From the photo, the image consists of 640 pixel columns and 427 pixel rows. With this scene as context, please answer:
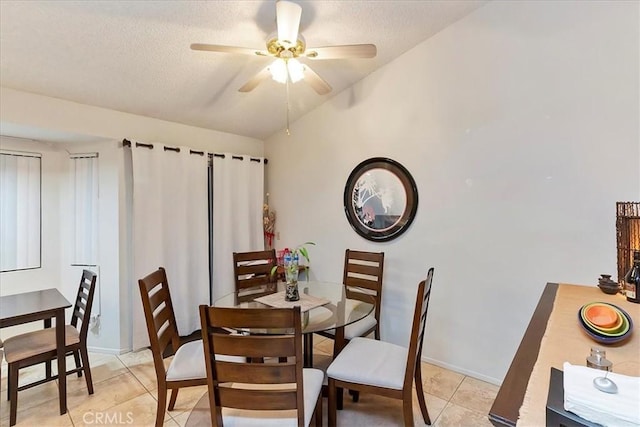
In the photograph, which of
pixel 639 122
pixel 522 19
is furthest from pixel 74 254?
pixel 639 122

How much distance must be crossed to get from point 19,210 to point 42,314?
1.55 m

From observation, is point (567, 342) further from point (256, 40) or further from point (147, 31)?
point (147, 31)

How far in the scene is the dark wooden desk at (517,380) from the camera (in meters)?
0.77

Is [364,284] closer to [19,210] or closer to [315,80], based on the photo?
[315,80]

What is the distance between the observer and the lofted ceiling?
6.36ft

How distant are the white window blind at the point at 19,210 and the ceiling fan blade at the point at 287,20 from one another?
9.53 ft

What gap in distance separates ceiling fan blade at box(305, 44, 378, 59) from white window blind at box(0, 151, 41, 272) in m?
3.04

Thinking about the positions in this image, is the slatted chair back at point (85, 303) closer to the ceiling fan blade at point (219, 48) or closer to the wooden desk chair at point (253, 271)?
the wooden desk chair at point (253, 271)

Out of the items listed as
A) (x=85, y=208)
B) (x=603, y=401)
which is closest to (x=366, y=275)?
(x=603, y=401)

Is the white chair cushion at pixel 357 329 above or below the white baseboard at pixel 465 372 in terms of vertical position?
above

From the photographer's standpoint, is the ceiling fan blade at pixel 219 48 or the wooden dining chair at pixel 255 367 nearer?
the wooden dining chair at pixel 255 367

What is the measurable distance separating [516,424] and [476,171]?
2.18 m

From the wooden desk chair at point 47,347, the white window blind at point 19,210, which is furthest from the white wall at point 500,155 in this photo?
the white window blind at point 19,210

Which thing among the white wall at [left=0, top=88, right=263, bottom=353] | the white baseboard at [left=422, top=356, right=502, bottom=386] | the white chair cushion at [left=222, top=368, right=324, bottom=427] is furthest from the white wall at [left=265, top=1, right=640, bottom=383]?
the white wall at [left=0, top=88, right=263, bottom=353]
